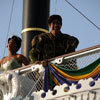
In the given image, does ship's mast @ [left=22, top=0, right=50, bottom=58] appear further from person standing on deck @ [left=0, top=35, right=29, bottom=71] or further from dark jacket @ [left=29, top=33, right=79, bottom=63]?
dark jacket @ [left=29, top=33, right=79, bottom=63]

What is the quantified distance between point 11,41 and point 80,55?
1.62 meters

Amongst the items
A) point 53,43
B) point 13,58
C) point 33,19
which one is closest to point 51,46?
point 53,43

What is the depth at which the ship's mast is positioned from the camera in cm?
1058

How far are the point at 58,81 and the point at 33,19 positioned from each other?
4753 mm

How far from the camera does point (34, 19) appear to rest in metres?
10.9

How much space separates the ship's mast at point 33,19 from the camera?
10578 millimetres

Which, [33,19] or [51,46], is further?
[33,19]

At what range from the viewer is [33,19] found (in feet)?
35.8

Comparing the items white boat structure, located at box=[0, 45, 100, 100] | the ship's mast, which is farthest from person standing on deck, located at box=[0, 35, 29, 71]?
→ the ship's mast

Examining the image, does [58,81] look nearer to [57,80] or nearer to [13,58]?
[57,80]

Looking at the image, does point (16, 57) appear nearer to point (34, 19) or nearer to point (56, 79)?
point (56, 79)

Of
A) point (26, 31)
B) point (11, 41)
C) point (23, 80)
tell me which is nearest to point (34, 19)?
point (26, 31)

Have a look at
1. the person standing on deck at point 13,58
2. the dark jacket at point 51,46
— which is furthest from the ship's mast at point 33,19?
the dark jacket at point 51,46

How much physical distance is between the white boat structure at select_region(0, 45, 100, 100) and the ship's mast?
11.6ft
